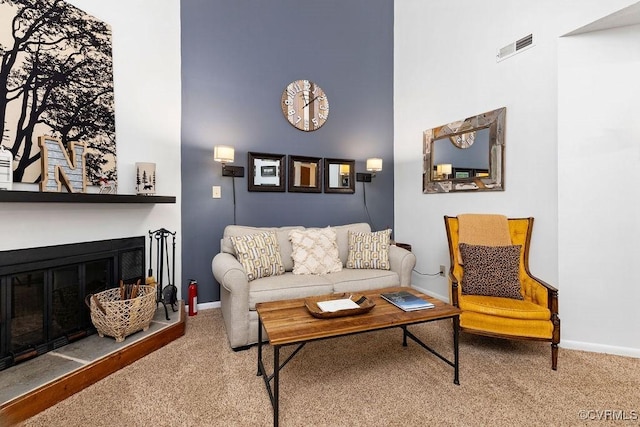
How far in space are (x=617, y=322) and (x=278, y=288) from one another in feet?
8.31

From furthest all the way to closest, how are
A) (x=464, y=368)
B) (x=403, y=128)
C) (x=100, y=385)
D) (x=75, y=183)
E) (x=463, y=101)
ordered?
(x=403, y=128) → (x=463, y=101) → (x=75, y=183) → (x=464, y=368) → (x=100, y=385)

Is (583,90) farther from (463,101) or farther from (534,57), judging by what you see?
(463,101)

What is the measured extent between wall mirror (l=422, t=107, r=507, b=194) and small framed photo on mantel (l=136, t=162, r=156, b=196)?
286cm

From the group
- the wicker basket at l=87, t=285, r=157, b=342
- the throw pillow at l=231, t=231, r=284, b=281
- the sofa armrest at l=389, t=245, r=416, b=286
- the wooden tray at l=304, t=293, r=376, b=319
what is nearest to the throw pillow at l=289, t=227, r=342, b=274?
the throw pillow at l=231, t=231, r=284, b=281

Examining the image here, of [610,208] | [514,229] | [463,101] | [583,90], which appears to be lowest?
[514,229]

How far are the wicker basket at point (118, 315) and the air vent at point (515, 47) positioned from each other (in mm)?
3582

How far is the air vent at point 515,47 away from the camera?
7.76 ft

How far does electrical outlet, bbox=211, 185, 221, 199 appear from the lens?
9.97ft

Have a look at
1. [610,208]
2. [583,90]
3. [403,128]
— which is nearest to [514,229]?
[610,208]

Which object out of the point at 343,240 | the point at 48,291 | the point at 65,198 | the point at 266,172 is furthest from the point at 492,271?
the point at 48,291

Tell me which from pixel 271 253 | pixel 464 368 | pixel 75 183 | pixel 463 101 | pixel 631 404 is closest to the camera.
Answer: pixel 631 404

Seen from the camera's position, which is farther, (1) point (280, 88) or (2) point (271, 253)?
(1) point (280, 88)

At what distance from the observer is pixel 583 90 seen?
2.15 metres

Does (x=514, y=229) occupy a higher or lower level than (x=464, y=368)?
higher
